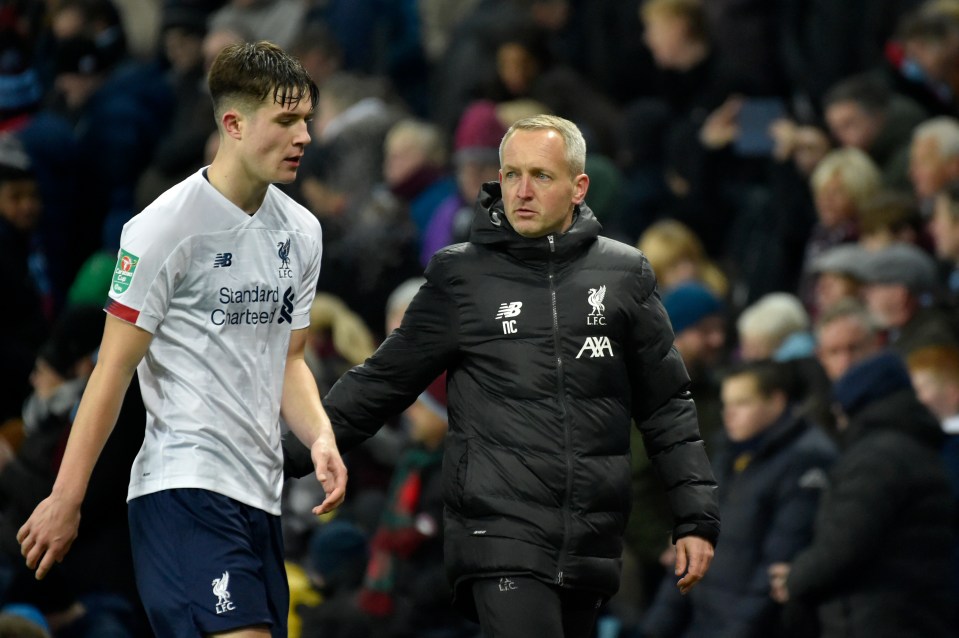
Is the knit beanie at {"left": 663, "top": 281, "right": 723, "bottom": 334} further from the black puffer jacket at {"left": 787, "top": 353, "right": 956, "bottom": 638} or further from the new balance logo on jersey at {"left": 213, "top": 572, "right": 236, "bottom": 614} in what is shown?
the new balance logo on jersey at {"left": 213, "top": 572, "right": 236, "bottom": 614}

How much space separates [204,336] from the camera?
598cm

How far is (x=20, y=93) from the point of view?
14.4 m

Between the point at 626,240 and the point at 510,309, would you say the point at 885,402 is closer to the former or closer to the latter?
the point at 510,309

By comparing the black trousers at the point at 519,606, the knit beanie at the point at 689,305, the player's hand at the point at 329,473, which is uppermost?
the knit beanie at the point at 689,305

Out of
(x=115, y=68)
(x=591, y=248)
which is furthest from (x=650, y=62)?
(x=591, y=248)

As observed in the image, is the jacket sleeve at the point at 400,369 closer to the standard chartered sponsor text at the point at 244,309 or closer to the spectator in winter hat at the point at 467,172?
the standard chartered sponsor text at the point at 244,309

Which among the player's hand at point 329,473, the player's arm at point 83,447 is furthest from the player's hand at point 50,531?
the player's hand at point 329,473

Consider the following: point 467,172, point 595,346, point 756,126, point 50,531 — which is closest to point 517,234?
point 595,346

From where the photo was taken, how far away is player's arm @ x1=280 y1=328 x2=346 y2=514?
5996 millimetres

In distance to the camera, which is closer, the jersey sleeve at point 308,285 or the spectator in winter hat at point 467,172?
the jersey sleeve at point 308,285

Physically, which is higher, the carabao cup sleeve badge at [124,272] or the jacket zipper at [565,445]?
the carabao cup sleeve badge at [124,272]

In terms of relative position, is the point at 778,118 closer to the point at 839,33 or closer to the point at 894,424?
the point at 839,33

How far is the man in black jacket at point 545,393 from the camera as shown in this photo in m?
6.26

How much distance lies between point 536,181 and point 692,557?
1.37 meters
